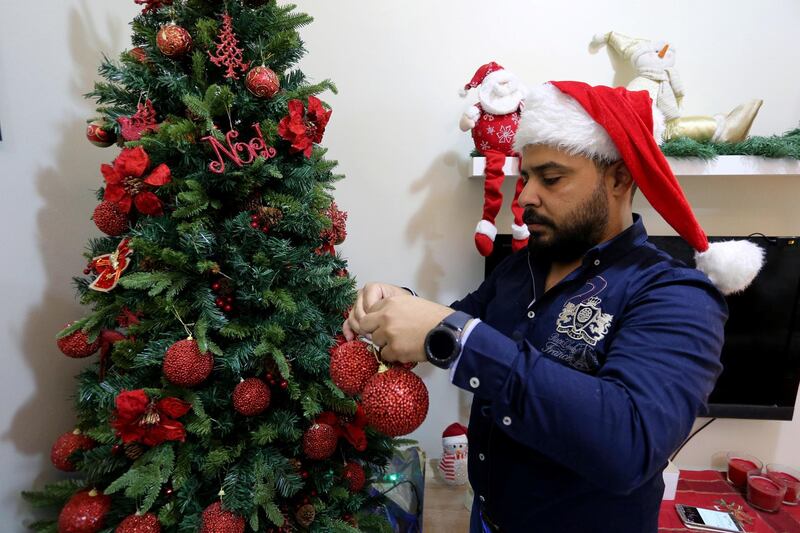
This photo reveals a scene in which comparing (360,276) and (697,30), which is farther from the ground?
(697,30)

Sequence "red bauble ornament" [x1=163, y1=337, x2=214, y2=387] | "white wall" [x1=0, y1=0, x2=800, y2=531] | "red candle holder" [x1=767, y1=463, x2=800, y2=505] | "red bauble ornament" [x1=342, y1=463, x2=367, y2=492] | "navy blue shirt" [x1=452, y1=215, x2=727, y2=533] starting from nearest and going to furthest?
"navy blue shirt" [x1=452, y1=215, x2=727, y2=533] < "red bauble ornament" [x1=163, y1=337, x2=214, y2=387] < "red bauble ornament" [x1=342, y1=463, x2=367, y2=492] < "white wall" [x1=0, y1=0, x2=800, y2=531] < "red candle holder" [x1=767, y1=463, x2=800, y2=505]

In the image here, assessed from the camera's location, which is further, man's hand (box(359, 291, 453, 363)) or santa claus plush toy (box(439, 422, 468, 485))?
santa claus plush toy (box(439, 422, 468, 485))

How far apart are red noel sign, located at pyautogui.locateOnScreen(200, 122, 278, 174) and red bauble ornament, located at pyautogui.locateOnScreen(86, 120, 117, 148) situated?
27 centimetres

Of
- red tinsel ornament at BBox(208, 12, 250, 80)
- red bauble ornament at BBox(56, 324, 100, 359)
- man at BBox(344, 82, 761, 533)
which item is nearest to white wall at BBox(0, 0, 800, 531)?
red bauble ornament at BBox(56, 324, 100, 359)

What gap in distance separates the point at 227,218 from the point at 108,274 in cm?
28

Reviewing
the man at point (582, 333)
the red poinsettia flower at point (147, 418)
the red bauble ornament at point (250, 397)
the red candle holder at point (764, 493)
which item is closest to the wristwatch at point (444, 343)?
the man at point (582, 333)

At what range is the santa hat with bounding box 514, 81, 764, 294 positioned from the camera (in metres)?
0.72

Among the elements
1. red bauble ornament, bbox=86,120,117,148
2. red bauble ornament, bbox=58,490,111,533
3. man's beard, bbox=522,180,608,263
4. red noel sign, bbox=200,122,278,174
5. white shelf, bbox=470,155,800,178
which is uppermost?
red bauble ornament, bbox=86,120,117,148

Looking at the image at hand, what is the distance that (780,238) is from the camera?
4.49ft

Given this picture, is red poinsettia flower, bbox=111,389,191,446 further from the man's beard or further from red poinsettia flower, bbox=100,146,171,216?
the man's beard

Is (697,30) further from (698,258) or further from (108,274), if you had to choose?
(108,274)

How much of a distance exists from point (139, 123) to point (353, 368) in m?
0.76

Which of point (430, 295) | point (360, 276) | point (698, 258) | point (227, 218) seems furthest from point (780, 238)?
point (227, 218)

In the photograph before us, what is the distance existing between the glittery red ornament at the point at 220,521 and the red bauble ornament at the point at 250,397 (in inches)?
8.1
